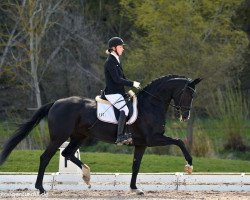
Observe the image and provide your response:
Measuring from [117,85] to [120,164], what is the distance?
4324mm

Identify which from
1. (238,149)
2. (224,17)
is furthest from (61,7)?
(238,149)

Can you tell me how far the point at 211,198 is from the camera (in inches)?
449

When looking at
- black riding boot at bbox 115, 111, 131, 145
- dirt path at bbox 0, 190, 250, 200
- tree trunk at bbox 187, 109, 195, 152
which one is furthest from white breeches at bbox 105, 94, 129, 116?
tree trunk at bbox 187, 109, 195, 152

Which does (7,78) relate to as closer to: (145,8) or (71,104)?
(145,8)

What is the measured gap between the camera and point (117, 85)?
478 inches

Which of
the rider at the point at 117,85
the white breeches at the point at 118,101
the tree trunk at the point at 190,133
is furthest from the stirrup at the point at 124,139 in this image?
the tree trunk at the point at 190,133

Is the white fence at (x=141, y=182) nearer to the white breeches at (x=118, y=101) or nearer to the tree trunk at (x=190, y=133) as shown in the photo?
the white breeches at (x=118, y=101)

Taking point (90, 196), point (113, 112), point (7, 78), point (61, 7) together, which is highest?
point (61, 7)

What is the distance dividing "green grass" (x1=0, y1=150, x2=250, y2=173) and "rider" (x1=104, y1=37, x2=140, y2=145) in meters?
3.71

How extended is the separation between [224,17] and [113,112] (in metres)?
9.90

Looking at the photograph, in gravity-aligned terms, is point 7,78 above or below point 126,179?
above

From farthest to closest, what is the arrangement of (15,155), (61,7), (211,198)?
(61,7) → (15,155) → (211,198)

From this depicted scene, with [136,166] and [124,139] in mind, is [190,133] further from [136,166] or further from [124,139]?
[124,139]

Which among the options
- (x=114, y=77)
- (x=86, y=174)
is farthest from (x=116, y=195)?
(x=114, y=77)
